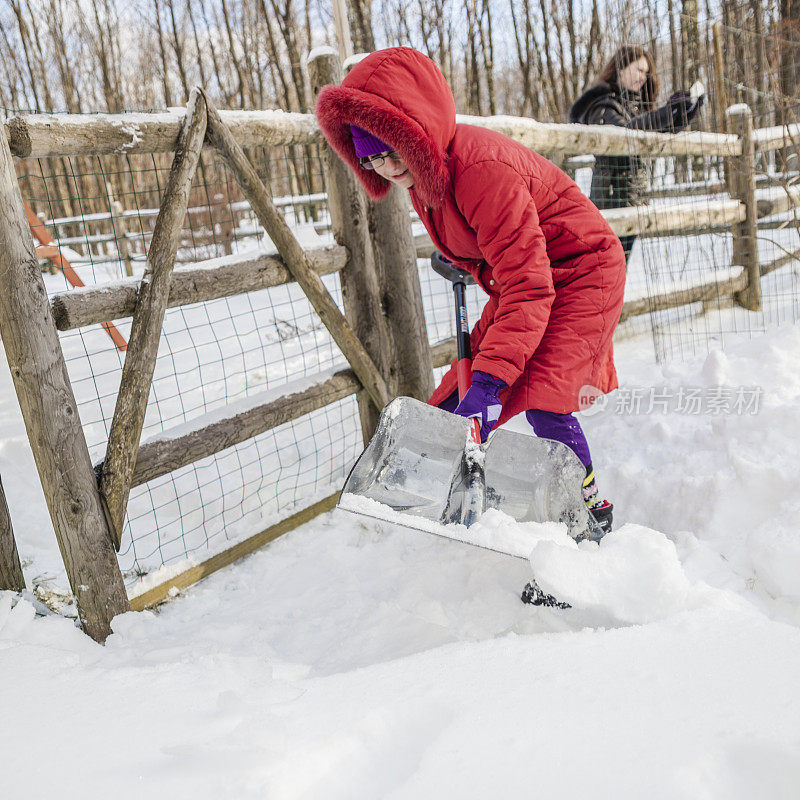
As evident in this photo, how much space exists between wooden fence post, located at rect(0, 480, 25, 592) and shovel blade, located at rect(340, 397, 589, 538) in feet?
3.97

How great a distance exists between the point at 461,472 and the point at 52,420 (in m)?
1.24

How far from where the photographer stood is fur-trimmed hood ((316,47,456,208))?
1.94 metres

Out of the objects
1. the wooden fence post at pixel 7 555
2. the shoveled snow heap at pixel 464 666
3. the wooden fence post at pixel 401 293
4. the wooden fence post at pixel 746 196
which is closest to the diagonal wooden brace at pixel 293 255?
the wooden fence post at pixel 401 293

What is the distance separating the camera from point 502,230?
6.45 ft

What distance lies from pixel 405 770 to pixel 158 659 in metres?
1.11

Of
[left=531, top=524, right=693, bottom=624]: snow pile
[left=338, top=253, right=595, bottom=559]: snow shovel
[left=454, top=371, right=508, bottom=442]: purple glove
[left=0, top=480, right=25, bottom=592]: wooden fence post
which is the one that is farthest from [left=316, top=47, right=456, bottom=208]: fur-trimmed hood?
[left=0, top=480, right=25, bottom=592]: wooden fence post

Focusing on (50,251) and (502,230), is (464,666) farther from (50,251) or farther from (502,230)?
(50,251)

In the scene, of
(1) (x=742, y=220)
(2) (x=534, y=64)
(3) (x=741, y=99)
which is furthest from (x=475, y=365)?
(2) (x=534, y=64)

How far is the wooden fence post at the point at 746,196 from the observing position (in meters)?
5.35

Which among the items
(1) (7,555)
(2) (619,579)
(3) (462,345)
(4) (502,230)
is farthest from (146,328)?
(2) (619,579)

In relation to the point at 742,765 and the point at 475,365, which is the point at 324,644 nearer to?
the point at 475,365

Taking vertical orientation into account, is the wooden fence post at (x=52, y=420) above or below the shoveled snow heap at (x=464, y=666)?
above

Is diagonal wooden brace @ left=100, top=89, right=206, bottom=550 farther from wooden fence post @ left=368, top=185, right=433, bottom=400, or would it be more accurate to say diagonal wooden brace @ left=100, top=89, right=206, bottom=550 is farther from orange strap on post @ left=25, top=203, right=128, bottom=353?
orange strap on post @ left=25, top=203, right=128, bottom=353

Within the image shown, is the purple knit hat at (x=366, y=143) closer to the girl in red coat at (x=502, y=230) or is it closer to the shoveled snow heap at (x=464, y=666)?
the girl in red coat at (x=502, y=230)
